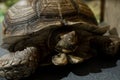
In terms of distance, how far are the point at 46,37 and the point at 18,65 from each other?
0.23 m

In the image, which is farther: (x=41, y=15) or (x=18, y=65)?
(x=41, y=15)

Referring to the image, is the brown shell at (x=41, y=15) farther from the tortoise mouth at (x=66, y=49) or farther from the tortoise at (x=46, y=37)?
the tortoise mouth at (x=66, y=49)

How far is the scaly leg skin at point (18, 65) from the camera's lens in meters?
1.29

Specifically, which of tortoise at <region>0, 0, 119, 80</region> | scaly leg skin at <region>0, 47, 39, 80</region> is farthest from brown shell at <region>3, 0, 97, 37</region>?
scaly leg skin at <region>0, 47, 39, 80</region>

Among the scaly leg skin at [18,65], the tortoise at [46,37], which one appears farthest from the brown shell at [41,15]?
the scaly leg skin at [18,65]

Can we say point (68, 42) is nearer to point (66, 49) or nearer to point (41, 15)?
point (66, 49)

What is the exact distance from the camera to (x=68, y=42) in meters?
1.38

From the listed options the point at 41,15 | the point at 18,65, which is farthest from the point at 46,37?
the point at 18,65

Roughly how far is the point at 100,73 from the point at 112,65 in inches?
4.9

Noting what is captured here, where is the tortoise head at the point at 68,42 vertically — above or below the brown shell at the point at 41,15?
below

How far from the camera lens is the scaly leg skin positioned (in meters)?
1.29

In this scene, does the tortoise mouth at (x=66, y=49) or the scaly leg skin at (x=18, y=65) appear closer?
the scaly leg skin at (x=18, y=65)

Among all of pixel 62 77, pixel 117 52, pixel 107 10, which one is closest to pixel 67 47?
pixel 62 77

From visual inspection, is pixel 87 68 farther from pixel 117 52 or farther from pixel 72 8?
pixel 72 8
